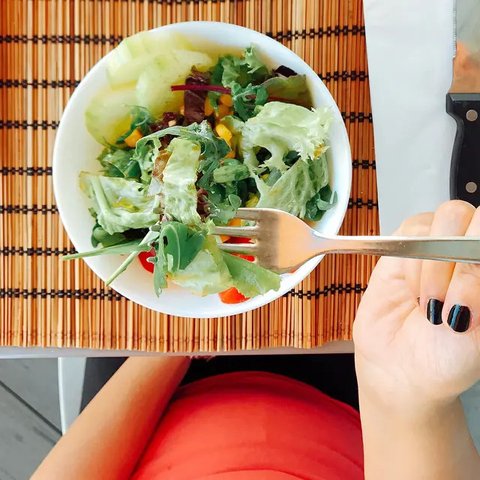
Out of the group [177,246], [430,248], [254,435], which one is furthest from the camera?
[254,435]

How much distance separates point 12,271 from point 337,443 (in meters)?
0.50

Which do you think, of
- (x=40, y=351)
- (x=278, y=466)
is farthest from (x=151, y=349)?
(x=278, y=466)

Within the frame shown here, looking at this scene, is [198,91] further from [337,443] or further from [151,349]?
[337,443]

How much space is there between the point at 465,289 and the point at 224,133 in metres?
0.31

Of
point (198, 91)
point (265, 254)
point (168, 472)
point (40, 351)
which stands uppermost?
point (198, 91)

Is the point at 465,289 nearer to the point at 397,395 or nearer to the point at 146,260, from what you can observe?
the point at 397,395

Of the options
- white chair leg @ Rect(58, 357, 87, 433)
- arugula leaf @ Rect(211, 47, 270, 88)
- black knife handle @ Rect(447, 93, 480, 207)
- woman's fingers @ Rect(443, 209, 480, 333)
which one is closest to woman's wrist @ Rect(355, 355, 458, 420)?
woman's fingers @ Rect(443, 209, 480, 333)

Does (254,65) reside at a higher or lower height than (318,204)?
higher

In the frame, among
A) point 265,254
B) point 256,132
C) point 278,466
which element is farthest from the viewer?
point 278,466

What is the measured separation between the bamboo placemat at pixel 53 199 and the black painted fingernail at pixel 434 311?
0.73 ft

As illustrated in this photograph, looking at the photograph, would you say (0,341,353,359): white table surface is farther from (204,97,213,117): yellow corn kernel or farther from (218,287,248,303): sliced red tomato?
(204,97,213,117): yellow corn kernel

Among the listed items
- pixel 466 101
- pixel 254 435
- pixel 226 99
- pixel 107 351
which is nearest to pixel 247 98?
pixel 226 99

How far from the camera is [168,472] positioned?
2.81 feet

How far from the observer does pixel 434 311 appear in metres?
0.54
